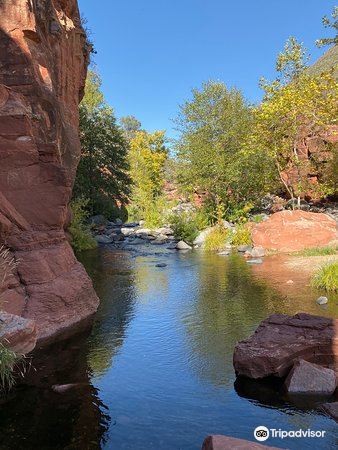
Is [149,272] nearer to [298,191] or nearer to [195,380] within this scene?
[195,380]

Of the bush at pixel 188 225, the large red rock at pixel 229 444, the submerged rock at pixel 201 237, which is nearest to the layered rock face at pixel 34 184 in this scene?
the large red rock at pixel 229 444

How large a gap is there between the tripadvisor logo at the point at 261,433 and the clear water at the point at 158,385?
0.09 m

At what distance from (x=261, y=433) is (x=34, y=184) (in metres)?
7.47

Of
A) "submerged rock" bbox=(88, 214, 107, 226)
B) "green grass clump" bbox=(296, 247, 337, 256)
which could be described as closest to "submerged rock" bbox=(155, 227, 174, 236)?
"submerged rock" bbox=(88, 214, 107, 226)

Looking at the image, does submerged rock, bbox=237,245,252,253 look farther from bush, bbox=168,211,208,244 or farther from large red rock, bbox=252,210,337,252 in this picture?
bush, bbox=168,211,208,244

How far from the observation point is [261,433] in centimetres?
552

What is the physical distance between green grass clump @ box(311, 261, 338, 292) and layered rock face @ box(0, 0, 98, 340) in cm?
660

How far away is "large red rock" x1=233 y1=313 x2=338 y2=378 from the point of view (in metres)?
7.13

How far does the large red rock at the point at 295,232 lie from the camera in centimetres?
2069

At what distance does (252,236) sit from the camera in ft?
73.3

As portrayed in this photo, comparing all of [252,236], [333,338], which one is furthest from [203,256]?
[333,338]

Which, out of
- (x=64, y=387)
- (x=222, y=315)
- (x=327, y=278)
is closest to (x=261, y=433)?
(x=64, y=387)

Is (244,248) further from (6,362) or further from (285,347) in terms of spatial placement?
(6,362)

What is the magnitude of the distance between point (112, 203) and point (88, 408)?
30081 mm
